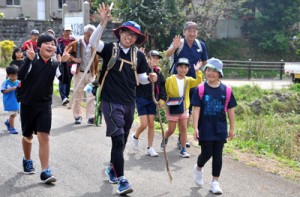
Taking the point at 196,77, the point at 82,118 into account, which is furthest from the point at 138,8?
the point at 196,77

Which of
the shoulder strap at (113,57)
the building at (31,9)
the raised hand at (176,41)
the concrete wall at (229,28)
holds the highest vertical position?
the building at (31,9)

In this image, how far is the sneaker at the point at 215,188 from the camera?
5.80 metres

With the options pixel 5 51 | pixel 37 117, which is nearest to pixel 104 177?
pixel 37 117

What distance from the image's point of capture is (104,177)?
617cm

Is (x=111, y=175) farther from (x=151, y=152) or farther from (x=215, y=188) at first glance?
(x=151, y=152)

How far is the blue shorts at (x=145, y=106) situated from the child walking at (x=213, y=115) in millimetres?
1859

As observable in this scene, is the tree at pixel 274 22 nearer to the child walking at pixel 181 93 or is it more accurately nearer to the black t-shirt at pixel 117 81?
the child walking at pixel 181 93

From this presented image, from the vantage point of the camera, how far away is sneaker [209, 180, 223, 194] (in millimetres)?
5797

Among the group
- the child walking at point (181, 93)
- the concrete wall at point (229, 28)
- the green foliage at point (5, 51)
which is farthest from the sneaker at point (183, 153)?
the concrete wall at point (229, 28)

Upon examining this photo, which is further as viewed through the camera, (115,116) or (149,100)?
(149,100)

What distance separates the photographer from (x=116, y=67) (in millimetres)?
5645

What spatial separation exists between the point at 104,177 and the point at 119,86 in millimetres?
1304

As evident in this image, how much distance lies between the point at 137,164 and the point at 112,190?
1.34 meters

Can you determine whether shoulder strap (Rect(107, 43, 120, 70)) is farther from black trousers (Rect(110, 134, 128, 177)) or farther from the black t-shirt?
black trousers (Rect(110, 134, 128, 177))
